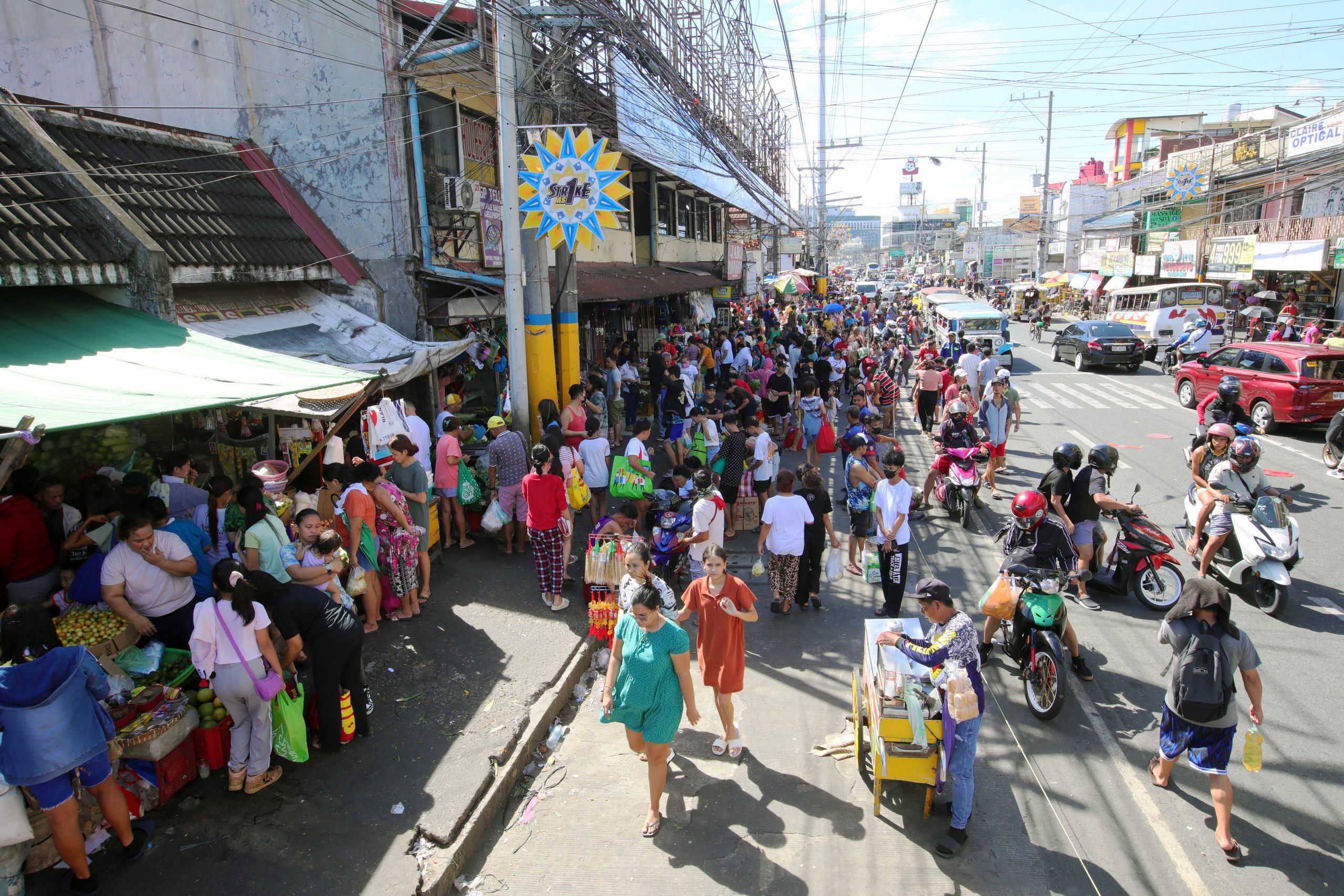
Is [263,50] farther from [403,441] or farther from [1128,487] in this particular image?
[1128,487]

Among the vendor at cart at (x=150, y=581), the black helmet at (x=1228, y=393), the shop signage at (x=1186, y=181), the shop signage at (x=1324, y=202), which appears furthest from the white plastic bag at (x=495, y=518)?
the shop signage at (x=1186, y=181)

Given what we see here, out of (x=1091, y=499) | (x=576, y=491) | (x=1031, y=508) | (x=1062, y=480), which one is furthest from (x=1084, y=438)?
(x=576, y=491)

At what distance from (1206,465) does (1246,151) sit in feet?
108

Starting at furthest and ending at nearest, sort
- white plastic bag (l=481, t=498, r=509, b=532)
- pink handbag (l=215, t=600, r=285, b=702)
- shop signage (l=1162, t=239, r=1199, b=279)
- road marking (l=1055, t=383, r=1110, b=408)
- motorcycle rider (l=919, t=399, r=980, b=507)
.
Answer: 1. shop signage (l=1162, t=239, r=1199, b=279)
2. road marking (l=1055, t=383, r=1110, b=408)
3. motorcycle rider (l=919, t=399, r=980, b=507)
4. white plastic bag (l=481, t=498, r=509, b=532)
5. pink handbag (l=215, t=600, r=285, b=702)

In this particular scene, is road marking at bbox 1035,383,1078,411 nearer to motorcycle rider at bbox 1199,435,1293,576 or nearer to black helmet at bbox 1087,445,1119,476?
motorcycle rider at bbox 1199,435,1293,576

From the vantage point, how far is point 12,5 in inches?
384

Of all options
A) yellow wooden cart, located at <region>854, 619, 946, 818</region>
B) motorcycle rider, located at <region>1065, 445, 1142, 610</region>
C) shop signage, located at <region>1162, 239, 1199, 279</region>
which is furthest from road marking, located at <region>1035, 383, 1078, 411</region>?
shop signage, located at <region>1162, 239, 1199, 279</region>

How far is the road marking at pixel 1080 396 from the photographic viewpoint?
17.9 metres

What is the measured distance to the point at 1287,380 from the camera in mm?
13922

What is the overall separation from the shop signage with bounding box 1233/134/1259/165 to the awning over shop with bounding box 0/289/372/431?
A: 127ft

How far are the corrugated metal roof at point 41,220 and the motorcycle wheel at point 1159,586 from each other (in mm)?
10378

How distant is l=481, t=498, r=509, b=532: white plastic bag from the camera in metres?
8.56

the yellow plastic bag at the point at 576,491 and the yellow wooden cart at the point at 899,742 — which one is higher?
the yellow plastic bag at the point at 576,491

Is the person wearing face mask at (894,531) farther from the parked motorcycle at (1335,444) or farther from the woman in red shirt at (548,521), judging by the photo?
the parked motorcycle at (1335,444)
